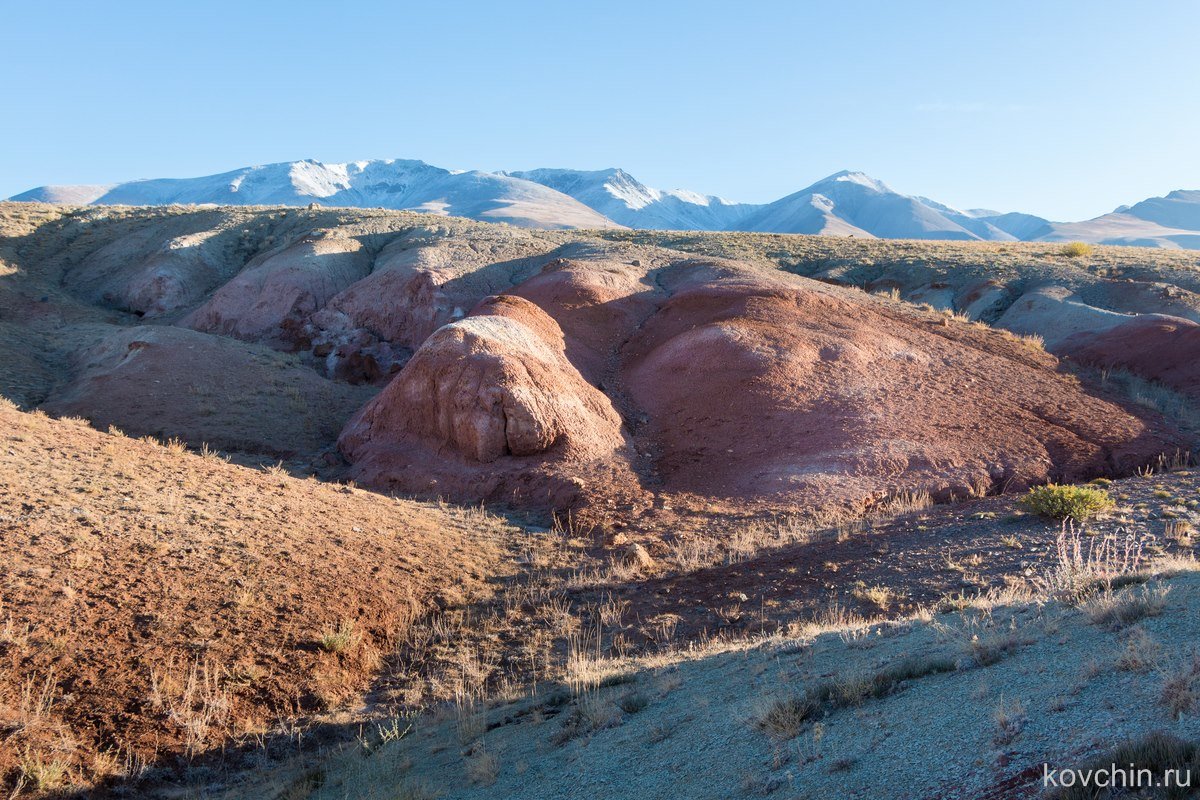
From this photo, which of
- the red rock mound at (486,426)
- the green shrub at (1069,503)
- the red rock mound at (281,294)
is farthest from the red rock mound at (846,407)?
the red rock mound at (281,294)

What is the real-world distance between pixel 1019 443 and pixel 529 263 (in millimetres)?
17196

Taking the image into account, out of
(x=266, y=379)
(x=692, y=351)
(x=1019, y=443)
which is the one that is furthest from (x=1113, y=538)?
(x=266, y=379)

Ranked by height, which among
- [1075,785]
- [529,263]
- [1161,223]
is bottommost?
[1075,785]

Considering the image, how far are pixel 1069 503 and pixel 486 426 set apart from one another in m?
9.64

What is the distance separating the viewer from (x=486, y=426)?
14742 millimetres

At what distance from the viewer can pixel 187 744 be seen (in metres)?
6.39

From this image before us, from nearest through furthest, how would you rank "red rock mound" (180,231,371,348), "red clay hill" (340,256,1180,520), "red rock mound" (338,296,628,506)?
"red clay hill" (340,256,1180,520) < "red rock mound" (338,296,628,506) < "red rock mound" (180,231,371,348)

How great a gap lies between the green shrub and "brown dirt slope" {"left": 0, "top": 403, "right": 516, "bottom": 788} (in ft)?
25.5

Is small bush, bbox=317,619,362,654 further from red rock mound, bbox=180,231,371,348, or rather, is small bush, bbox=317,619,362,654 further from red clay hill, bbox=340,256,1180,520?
red rock mound, bbox=180,231,371,348

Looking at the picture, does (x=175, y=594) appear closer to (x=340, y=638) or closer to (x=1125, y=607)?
(x=340, y=638)

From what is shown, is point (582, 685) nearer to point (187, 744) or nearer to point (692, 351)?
point (187, 744)

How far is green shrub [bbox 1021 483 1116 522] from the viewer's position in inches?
412

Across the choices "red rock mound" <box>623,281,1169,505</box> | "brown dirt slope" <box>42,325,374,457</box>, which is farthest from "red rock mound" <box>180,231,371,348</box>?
"red rock mound" <box>623,281,1169,505</box>

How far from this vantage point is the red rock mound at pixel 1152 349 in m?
19.3
